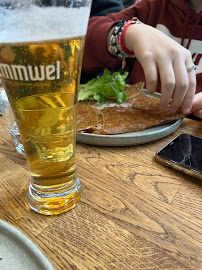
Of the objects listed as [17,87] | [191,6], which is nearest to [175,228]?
[17,87]

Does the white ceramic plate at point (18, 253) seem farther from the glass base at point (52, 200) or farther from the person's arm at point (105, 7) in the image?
the person's arm at point (105, 7)

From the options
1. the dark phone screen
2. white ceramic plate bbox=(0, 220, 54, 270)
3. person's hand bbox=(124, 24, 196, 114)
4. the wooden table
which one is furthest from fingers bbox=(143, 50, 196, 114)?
white ceramic plate bbox=(0, 220, 54, 270)

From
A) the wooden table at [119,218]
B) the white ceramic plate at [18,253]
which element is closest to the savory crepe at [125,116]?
the wooden table at [119,218]

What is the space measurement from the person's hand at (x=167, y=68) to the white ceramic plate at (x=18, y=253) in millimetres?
627

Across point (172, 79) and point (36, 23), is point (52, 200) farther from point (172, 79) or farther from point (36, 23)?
point (172, 79)

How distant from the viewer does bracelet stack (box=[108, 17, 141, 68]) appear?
1.00 metres

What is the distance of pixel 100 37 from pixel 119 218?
3.30ft

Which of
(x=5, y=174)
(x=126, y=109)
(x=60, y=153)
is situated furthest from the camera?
(x=126, y=109)

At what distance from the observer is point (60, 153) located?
0.40 metres

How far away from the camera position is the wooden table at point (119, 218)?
332 mm

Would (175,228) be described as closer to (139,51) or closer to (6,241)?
(6,241)

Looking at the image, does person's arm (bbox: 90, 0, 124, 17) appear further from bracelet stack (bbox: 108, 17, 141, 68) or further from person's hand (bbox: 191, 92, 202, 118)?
person's hand (bbox: 191, 92, 202, 118)

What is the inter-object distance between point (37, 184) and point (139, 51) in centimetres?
63

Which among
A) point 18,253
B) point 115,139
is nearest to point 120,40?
point 115,139
